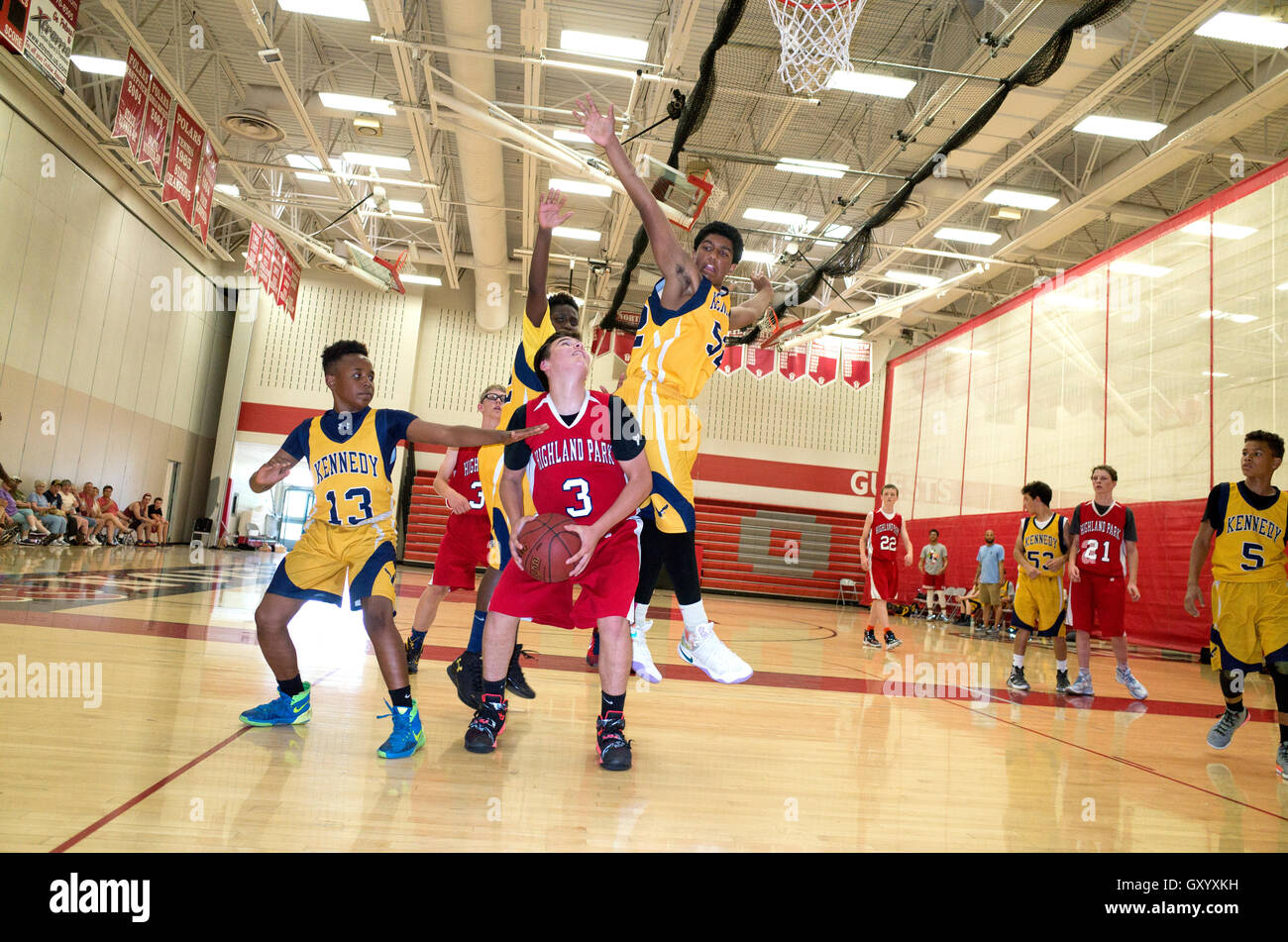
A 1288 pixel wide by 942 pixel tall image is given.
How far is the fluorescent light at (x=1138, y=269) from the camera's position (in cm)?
1217

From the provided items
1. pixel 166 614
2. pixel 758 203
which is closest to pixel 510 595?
pixel 166 614

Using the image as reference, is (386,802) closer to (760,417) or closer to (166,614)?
(166,614)

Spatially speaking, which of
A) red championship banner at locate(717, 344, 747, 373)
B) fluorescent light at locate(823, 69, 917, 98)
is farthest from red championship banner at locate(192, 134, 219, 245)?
red championship banner at locate(717, 344, 747, 373)

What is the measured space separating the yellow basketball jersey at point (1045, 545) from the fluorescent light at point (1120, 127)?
7.38m

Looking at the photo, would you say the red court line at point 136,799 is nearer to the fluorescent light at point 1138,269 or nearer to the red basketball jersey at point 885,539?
the red basketball jersey at point 885,539

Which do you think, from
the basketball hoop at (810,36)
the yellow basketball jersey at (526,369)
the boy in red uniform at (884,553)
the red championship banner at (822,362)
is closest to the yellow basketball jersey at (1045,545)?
the boy in red uniform at (884,553)

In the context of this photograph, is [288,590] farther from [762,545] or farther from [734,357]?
[762,545]

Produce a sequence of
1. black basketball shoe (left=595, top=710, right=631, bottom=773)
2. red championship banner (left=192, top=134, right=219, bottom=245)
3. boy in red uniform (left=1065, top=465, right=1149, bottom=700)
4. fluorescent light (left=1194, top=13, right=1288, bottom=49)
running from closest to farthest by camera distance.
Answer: black basketball shoe (left=595, top=710, right=631, bottom=773) → boy in red uniform (left=1065, top=465, right=1149, bottom=700) → fluorescent light (left=1194, top=13, right=1288, bottom=49) → red championship banner (left=192, top=134, right=219, bottom=245)

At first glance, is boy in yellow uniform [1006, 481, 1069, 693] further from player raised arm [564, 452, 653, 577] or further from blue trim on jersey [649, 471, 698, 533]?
player raised arm [564, 452, 653, 577]

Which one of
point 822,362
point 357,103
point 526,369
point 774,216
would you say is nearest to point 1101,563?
point 526,369

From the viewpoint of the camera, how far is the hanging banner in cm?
806

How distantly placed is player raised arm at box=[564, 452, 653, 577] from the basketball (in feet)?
0.07

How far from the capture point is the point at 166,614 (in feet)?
18.5
